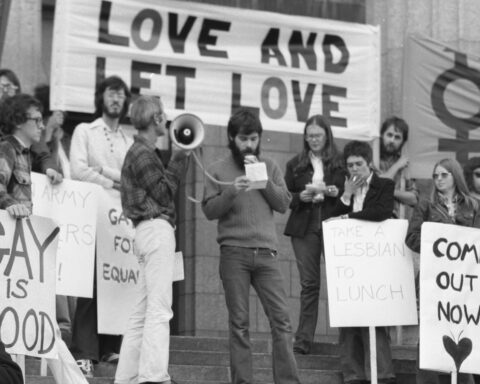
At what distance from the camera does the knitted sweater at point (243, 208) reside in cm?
1188

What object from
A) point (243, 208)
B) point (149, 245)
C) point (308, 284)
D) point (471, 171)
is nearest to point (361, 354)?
point (308, 284)

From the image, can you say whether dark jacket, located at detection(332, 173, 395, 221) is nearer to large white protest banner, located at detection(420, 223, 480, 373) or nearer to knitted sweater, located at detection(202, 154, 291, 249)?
large white protest banner, located at detection(420, 223, 480, 373)

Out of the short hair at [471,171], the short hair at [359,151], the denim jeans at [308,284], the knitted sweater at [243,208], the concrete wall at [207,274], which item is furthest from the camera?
the concrete wall at [207,274]

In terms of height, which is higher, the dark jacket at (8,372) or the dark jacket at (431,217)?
the dark jacket at (431,217)

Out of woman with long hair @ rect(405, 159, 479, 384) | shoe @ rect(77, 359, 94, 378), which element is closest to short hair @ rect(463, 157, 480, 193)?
woman with long hair @ rect(405, 159, 479, 384)

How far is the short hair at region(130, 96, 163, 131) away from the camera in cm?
1173

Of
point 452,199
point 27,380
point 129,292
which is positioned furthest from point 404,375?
point 27,380

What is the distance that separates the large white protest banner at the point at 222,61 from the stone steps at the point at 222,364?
2023 millimetres

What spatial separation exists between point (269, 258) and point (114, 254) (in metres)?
1.43

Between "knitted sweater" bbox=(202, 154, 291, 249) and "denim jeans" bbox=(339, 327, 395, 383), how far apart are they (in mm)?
1262

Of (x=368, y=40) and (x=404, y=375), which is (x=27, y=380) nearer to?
(x=404, y=375)

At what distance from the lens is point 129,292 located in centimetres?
1271

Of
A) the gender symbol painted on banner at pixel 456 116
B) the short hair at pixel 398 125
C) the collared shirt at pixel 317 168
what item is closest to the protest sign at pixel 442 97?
the gender symbol painted on banner at pixel 456 116

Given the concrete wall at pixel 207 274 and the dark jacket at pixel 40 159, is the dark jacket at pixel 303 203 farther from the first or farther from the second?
the concrete wall at pixel 207 274
